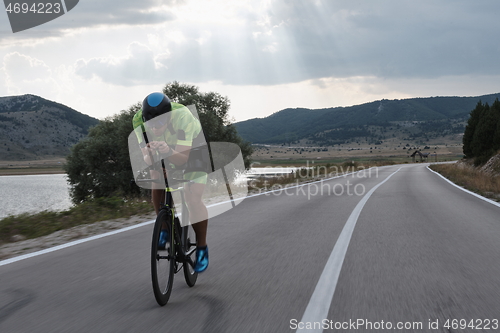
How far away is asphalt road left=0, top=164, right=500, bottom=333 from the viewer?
3307 mm

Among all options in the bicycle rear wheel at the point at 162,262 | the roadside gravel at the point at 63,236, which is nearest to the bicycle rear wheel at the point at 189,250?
the bicycle rear wheel at the point at 162,262

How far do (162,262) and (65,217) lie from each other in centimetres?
690

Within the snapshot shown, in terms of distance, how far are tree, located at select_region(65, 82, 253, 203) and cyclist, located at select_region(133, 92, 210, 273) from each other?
31.6 meters

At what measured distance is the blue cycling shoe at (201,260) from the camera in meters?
4.21

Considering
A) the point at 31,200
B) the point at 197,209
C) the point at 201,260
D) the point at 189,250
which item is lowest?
the point at 31,200

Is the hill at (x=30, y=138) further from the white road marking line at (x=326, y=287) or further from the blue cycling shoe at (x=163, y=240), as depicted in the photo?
the blue cycling shoe at (x=163, y=240)

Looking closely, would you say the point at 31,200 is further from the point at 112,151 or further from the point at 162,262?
the point at 162,262

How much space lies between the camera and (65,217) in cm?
962

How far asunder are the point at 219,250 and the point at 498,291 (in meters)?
3.43

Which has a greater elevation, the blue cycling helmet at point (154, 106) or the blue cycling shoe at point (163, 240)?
the blue cycling helmet at point (154, 106)

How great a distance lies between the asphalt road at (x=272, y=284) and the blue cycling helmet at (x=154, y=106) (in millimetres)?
1686

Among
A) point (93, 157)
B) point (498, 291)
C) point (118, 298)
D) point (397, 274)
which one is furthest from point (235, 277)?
point (93, 157)

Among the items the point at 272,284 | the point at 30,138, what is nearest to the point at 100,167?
the point at 272,284

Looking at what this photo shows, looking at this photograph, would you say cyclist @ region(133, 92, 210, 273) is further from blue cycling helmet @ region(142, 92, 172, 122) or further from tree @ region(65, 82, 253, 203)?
tree @ region(65, 82, 253, 203)
